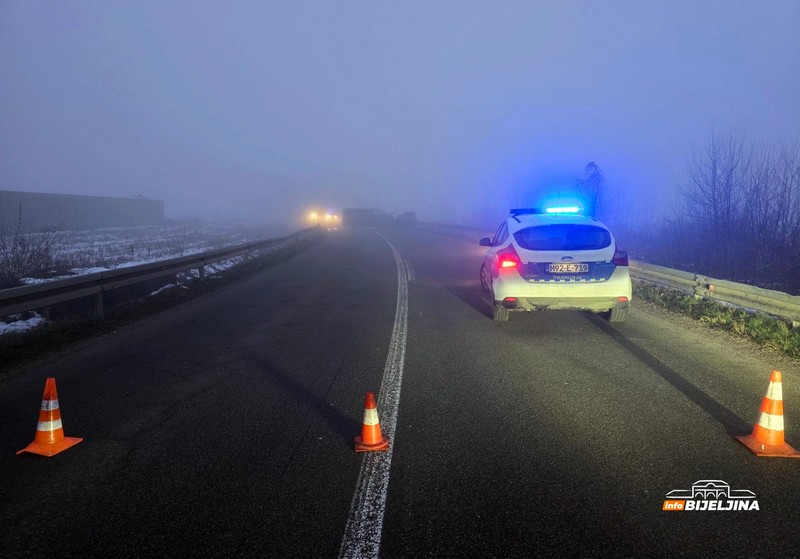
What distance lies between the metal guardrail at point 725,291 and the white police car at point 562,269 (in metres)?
2.12

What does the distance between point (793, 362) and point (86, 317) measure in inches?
411

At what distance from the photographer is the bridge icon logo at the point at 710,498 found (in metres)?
2.98

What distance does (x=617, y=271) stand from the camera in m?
7.30

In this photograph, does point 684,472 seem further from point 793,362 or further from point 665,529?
point 793,362

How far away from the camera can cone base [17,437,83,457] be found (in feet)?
11.8

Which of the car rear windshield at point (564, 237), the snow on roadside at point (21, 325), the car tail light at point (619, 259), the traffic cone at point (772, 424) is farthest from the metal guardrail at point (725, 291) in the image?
the snow on roadside at point (21, 325)

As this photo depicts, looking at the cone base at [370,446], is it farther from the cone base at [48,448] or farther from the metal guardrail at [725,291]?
the metal guardrail at [725,291]

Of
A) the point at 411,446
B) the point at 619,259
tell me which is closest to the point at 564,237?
the point at 619,259

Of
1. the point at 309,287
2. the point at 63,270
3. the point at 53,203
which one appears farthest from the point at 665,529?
the point at 53,203

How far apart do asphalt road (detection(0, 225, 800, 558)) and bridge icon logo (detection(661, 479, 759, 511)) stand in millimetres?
66

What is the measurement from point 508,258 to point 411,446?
4.47 m

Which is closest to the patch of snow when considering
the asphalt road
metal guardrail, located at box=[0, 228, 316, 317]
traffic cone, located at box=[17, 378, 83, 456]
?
metal guardrail, located at box=[0, 228, 316, 317]

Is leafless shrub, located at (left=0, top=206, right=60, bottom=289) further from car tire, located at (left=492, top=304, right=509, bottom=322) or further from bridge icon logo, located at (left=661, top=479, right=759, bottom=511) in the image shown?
bridge icon logo, located at (left=661, top=479, right=759, bottom=511)

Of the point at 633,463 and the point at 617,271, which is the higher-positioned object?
the point at 617,271
